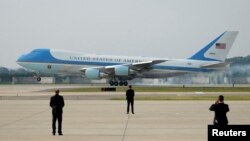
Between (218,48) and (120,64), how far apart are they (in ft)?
53.5

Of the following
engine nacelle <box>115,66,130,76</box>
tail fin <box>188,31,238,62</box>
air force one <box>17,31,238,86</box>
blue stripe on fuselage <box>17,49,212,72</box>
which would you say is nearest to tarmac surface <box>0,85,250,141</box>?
engine nacelle <box>115,66,130,76</box>

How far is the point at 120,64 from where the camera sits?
76.1 metres

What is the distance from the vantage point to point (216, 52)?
77875 mm

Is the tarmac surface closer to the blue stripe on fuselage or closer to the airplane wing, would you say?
the airplane wing

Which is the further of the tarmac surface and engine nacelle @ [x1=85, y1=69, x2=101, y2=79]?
engine nacelle @ [x1=85, y1=69, x2=101, y2=79]

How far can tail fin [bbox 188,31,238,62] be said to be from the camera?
77.1m

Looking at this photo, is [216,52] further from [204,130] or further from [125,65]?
[204,130]

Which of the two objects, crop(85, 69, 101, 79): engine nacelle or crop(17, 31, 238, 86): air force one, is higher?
crop(17, 31, 238, 86): air force one

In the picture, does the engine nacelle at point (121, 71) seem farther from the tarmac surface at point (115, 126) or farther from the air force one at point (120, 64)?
the tarmac surface at point (115, 126)

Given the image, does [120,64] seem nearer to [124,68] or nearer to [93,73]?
[124,68]

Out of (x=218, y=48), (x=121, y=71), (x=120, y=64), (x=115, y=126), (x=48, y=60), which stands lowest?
(x=115, y=126)

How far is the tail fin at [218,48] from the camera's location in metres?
77.1

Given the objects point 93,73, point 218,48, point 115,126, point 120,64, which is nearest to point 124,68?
point 120,64

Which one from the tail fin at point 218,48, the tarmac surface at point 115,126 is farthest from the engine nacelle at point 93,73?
the tarmac surface at point 115,126
